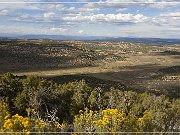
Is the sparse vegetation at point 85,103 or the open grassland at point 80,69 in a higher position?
the sparse vegetation at point 85,103

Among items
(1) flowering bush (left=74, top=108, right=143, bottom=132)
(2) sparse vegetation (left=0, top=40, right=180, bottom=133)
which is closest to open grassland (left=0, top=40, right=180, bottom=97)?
(2) sparse vegetation (left=0, top=40, right=180, bottom=133)

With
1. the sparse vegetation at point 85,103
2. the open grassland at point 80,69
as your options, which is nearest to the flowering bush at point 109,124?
the sparse vegetation at point 85,103

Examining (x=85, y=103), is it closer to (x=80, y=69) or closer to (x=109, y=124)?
(x=109, y=124)

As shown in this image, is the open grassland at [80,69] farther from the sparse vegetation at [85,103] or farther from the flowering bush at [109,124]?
the flowering bush at [109,124]

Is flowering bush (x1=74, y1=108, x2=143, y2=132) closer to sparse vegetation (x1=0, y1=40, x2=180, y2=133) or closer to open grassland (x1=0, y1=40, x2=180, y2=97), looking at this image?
sparse vegetation (x1=0, y1=40, x2=180, y2=133)

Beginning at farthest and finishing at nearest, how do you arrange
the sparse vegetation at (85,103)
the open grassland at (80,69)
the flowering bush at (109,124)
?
1. the open grassland at (80,69)
2. the sparse vegetation at (85,103)
3. the flowering bush at (109,124)

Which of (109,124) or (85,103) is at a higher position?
(109,124)

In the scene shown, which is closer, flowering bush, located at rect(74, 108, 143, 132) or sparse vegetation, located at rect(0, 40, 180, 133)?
flowering bush, located at rect(74, 108, 143, 132)

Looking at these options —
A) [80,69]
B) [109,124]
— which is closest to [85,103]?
[109,124]

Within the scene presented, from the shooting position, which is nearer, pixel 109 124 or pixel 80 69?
pixel 109 124

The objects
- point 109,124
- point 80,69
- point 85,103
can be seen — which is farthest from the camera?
point 80,69

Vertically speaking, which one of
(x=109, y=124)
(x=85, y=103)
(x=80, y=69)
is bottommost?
(x=80, y=69)

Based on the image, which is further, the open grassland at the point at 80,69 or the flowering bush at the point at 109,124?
the open grassland at the point at 80,69

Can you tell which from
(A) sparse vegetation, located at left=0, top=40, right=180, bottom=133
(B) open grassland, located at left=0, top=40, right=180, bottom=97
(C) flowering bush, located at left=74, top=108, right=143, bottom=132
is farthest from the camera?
(B) open grassland, located at left=0, top=40, right=180, bottom=97
